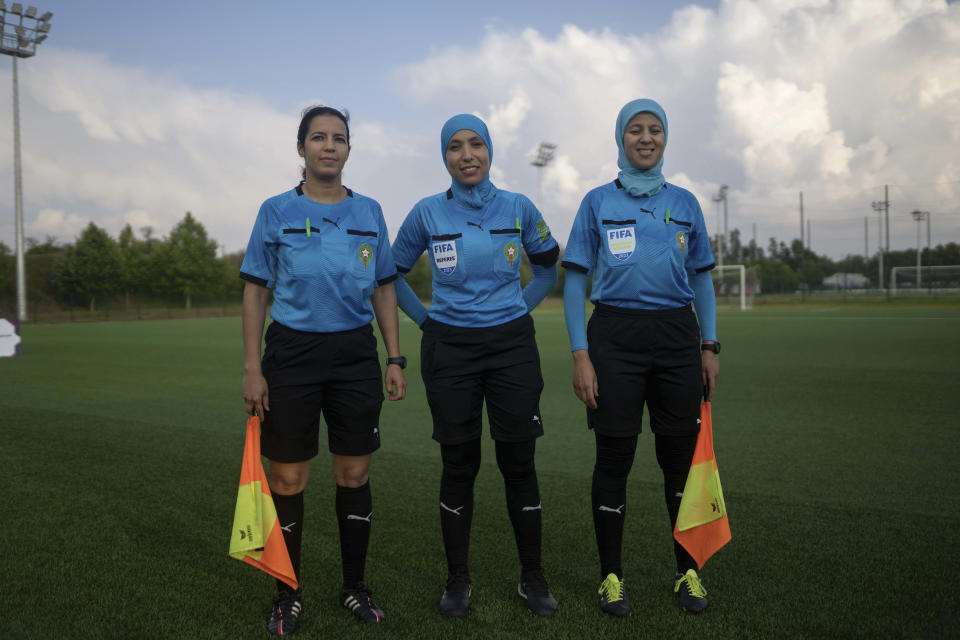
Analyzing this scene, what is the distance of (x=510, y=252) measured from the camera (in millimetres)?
2707

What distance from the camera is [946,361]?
1028 cm

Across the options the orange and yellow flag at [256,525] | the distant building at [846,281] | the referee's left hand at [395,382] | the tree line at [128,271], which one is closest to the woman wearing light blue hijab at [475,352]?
the referee's left hand at [395,382]

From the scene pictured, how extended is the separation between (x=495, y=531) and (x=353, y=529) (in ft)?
3.39

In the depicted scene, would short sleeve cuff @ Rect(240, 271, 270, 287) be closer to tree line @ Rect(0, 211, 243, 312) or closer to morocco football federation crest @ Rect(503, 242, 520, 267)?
morocco football federation crest @ Rect(503, 242, 520, 267)

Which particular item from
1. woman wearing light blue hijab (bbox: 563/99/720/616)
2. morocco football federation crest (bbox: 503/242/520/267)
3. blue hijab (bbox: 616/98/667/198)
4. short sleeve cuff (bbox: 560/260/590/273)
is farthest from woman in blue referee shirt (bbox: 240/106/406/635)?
blue hijab (bbox: 616/98/667/198)

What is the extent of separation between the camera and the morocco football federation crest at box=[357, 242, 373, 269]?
2.60 metres

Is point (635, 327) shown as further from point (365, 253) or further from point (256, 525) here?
point (256, 525)

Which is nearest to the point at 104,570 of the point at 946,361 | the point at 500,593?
the point at 500,593

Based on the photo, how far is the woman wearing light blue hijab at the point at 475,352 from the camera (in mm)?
2631

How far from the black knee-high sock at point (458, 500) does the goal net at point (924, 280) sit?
159 ft

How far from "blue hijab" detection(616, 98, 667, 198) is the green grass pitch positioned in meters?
1.69

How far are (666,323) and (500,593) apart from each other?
4.36ft

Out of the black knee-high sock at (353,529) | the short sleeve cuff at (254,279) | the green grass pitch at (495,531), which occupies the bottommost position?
the green grass pitch at (495,531)

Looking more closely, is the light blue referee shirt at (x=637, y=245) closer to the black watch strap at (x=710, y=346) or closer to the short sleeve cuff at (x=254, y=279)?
the black watch strap at (x=710, y=346)
